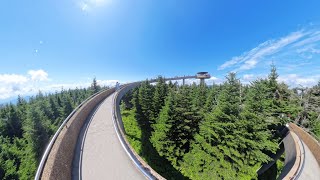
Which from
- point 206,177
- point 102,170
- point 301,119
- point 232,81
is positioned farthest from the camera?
point 301,119

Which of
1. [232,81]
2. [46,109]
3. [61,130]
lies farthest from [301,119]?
[46,109]

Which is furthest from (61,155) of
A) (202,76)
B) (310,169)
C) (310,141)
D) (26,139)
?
(202,76)

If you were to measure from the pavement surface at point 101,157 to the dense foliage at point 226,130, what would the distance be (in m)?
11.6

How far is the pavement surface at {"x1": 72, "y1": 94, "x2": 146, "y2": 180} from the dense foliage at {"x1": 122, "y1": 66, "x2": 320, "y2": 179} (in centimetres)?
1161

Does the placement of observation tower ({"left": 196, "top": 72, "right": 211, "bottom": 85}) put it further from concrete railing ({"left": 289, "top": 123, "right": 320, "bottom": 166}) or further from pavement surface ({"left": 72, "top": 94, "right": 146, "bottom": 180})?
pavement surface ({"left": 72, "top": 94, "right": 146, "bottom": 180})

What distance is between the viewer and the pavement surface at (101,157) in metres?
9.30

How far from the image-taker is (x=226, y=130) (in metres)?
20.9

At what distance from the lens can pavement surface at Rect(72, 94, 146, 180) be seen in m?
9.30

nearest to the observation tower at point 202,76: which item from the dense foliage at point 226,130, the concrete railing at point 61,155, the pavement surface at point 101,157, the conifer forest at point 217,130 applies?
the conifer forest at point 217,130

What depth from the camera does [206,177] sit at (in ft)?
69.9

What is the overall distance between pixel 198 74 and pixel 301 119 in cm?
5267

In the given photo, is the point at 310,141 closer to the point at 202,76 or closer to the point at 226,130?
the point at 226,130

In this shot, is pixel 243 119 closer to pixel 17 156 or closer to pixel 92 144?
pixel 92 144

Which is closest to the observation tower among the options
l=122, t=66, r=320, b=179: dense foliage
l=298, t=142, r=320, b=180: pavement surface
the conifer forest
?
the conifer forest
